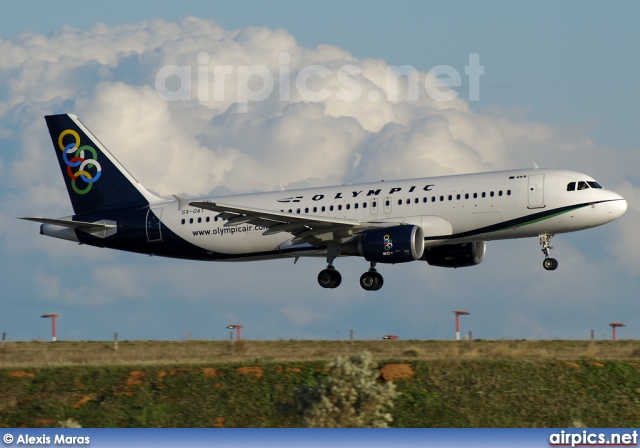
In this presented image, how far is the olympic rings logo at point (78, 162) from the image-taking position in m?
55.8

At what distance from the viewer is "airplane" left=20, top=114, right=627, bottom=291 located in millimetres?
46781

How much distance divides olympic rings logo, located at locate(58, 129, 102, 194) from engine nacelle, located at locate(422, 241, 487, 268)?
1686cm

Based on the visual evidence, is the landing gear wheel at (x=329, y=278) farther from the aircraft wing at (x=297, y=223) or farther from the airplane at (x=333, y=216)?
the aircraft wing at (x=297, y=223)

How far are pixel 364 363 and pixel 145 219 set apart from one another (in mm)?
25543

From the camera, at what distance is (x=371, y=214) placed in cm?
4938

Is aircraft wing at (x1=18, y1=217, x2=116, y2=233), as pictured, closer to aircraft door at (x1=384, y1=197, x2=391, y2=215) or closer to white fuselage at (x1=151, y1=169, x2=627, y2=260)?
white fuselage at (x1=151, y1=169, x2=627, y2=260)

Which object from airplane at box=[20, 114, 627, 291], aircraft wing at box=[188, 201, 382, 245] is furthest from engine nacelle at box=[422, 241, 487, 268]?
aircraft wing at box=[188, 201, 382, 245]

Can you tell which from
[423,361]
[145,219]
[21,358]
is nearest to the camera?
[423,361]

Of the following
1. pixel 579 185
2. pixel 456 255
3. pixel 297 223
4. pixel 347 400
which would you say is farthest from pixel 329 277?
pixel 347 400

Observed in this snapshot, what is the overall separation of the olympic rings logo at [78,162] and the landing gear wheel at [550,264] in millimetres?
22176

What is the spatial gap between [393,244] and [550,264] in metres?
6.93

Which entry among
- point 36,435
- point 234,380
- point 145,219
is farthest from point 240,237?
point 36,435

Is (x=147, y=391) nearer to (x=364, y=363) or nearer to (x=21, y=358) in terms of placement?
(x=364, y=363)

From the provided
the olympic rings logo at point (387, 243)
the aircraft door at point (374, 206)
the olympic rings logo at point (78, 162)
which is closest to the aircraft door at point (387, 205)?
the aircraft door at point (374, 206)
